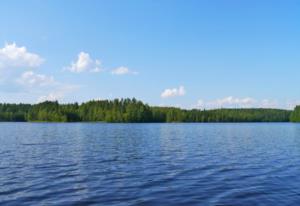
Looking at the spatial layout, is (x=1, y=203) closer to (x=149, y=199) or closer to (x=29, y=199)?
(x=29, y=199)

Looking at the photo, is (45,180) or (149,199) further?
(45,180)

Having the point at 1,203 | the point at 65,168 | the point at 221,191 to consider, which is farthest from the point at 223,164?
the point at 1,203

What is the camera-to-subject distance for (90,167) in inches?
1275

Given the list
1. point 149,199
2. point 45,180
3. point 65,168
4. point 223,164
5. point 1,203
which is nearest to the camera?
point 1,203

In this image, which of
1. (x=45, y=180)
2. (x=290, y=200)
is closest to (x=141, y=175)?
(x=45, y=180)

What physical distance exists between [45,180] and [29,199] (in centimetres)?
561

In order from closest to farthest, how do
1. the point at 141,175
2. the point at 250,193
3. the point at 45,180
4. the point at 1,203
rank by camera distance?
the point at 1,203 → the point at 250,193 → the point at 45,180 → the point at 141,175

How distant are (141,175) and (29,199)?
1016cm

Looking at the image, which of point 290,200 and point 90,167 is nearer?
point 290,200

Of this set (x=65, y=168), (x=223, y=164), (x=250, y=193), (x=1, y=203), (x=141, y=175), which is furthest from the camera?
(x=223, y=164)

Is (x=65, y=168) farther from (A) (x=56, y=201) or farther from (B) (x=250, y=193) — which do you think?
(B) (x=250, y=193)

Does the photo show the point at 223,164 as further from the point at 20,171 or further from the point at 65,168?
the point at 20,171

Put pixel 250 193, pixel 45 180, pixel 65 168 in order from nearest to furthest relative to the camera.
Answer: pixel 250 193 < pixel 45 180 < pixel 65 168

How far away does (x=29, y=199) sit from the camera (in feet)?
66.3
